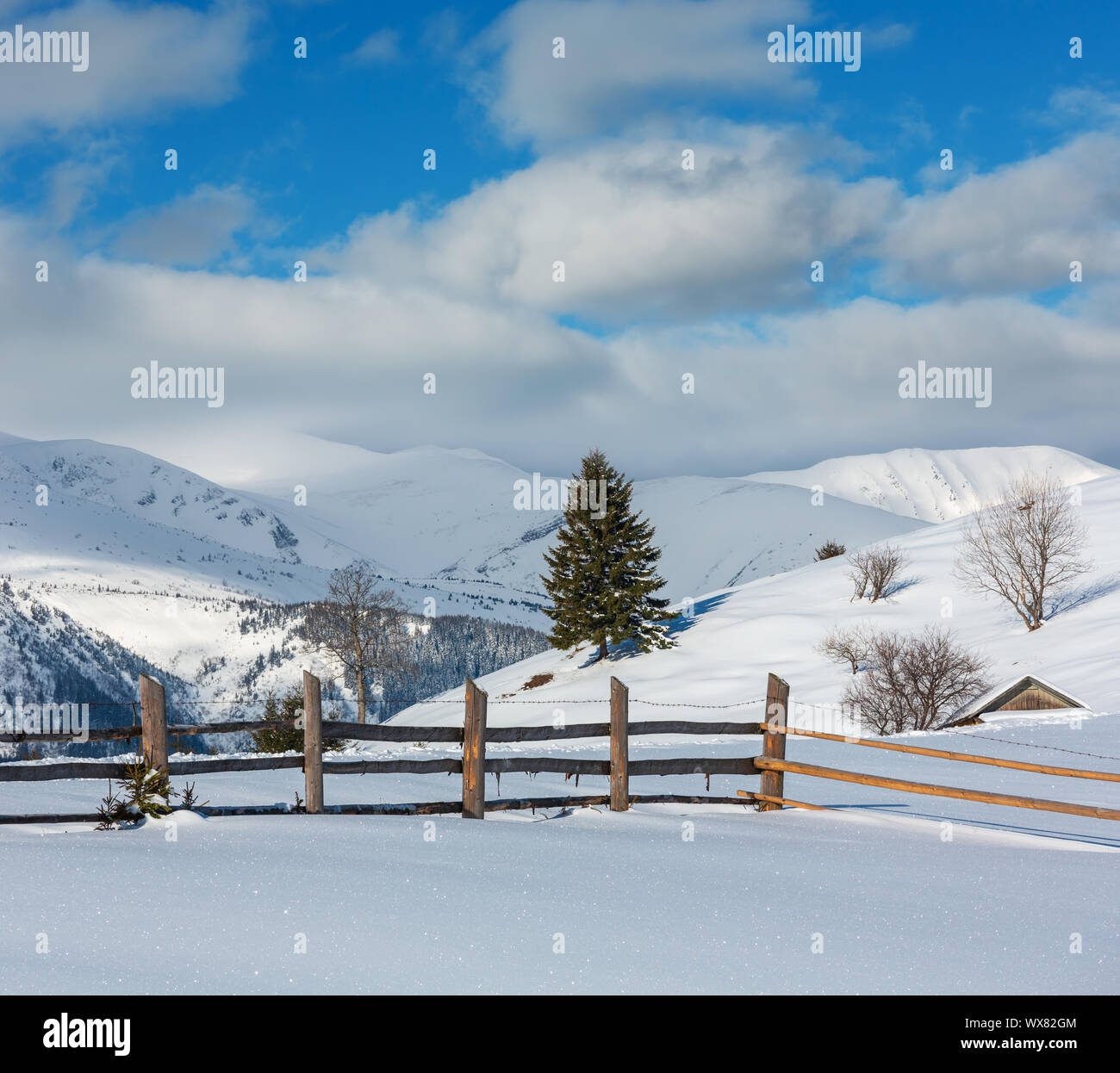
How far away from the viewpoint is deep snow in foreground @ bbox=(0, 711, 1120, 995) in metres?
6.38

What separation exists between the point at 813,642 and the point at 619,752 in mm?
44162

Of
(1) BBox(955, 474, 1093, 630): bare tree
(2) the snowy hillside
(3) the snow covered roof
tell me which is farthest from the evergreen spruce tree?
(3) the snow covered roof

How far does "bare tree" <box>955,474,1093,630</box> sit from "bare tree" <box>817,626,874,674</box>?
349 inches

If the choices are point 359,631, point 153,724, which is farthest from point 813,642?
point 153,724

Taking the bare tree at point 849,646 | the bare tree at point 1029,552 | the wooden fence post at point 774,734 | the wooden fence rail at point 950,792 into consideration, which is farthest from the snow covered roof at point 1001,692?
the wooden fence rail at point 950,792

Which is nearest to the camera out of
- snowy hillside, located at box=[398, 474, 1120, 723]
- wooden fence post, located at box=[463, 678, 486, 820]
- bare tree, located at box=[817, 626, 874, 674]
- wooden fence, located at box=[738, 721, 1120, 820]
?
wooden fence post, located at box=[463, 678, 486, 820]

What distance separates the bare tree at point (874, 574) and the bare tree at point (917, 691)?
19549mm

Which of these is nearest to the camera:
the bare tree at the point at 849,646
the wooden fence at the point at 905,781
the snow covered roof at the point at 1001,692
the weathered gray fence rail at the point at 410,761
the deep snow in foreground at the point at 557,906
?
the deep snow in foreground at the point at 557,906

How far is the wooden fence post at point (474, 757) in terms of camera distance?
11.0m

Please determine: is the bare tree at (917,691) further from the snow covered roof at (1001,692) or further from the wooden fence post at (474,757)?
the wooden fence post at (474,757)

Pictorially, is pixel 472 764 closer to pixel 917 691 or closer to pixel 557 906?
pixel 557 906

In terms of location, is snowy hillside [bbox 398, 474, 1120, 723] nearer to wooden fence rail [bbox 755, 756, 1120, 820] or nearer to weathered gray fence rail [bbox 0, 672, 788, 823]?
wooden fence rail [bbox 755, 756, 1120, 820]
